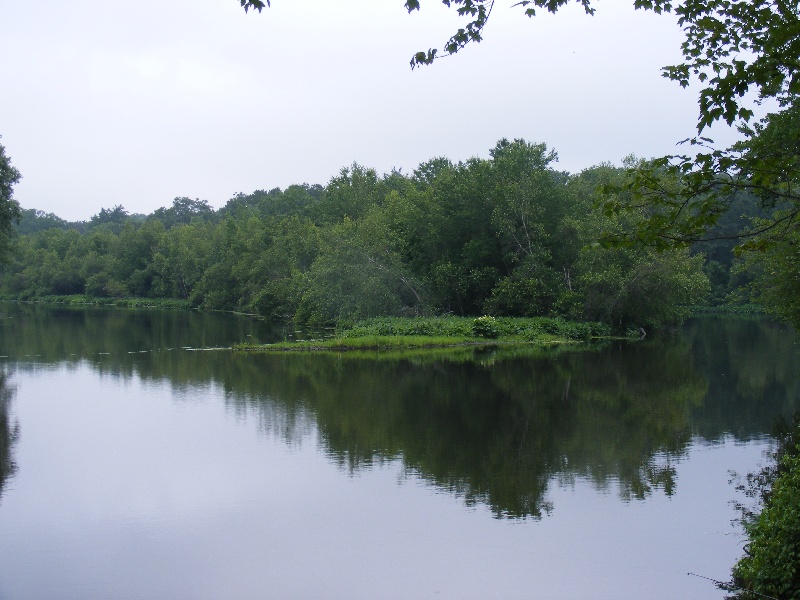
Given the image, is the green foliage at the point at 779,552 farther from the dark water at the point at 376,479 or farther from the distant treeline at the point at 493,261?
the distant treeline at the point at 493,261

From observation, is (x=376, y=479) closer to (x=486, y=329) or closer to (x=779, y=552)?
(x=779, y=552)

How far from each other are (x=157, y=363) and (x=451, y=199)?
70.8 ft

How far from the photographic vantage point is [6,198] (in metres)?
33.9

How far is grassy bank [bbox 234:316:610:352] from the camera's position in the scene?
1409 inches

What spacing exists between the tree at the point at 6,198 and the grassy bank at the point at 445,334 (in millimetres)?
10719

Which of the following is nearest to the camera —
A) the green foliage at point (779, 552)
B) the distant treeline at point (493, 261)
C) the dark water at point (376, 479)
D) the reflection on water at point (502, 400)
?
the green foliage at point (779, 552)

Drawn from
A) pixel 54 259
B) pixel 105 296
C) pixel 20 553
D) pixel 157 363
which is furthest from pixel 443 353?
pixel 54 259

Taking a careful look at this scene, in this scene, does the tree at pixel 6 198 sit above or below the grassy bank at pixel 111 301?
above

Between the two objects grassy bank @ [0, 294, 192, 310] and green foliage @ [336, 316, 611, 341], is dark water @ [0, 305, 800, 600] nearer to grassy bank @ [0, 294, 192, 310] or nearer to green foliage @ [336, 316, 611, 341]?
green foliage @ [336, 316, 611, 341]

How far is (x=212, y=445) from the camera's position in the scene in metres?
16.8

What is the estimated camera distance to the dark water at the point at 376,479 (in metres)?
9.74

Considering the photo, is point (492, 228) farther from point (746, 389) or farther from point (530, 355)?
point (746, 389)

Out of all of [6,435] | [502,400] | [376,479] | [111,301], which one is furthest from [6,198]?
[111,301]

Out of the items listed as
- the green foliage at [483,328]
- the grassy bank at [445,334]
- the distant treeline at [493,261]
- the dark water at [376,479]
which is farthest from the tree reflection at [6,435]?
the green foliage at [483,328]
